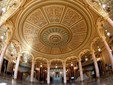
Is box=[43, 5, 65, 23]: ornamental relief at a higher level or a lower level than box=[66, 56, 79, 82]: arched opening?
higher

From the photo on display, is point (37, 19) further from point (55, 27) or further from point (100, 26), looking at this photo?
point (100, 26)

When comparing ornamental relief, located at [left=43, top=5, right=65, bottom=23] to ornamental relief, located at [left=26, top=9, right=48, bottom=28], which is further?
ornamental relief, located at [left=26, top=9, right=48, bottom=28]

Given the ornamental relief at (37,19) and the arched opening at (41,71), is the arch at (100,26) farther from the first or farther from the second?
the arched opening at (41,71)

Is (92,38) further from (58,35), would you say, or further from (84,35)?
(58,35)

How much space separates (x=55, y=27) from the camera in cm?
1830

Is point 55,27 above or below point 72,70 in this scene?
above

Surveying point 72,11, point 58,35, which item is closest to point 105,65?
point 58,35

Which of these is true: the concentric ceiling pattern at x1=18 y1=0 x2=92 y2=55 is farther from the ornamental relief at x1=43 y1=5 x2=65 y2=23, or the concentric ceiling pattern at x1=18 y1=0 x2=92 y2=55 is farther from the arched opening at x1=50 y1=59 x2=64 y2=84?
the arched opening at x1=50 y1=59 x2=64 y2=84

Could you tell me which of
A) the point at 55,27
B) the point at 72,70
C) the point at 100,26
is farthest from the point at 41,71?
the point at 100,26

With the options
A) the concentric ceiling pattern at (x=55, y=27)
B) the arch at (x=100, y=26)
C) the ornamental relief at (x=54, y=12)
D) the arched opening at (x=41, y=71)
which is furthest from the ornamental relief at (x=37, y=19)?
the arched opening at (x=41, y=71)

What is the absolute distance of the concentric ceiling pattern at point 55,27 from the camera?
52.2 feet

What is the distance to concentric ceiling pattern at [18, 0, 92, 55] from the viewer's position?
15.9 meters

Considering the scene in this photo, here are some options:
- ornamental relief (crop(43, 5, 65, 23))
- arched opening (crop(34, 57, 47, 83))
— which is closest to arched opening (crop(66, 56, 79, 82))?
arched opening (crop(34, 57, 47, 83))

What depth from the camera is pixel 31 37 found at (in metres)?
19.0
